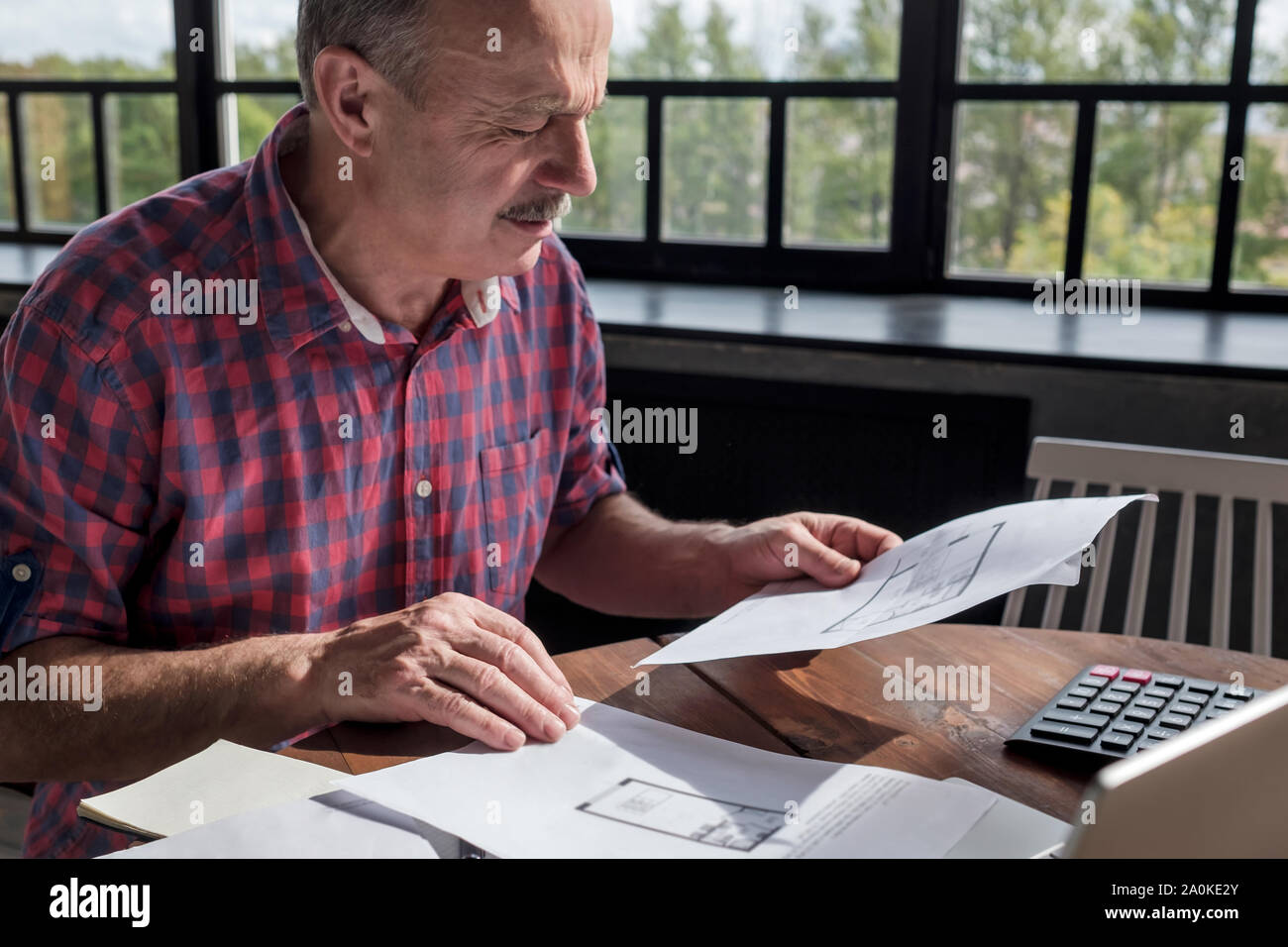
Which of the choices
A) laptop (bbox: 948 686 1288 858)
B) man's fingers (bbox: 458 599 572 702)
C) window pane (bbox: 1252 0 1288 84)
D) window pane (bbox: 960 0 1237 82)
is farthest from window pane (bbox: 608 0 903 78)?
laptop (bbox: 948 686 1288 858)

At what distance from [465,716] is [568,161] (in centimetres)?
58

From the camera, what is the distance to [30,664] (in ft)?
3.24

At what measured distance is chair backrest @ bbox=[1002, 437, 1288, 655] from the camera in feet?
4.81

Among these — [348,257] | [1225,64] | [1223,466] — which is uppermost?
[1225,64]

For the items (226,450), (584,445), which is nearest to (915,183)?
(584,445)

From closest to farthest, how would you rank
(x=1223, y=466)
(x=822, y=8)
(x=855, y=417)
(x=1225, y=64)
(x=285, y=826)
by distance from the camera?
(x=285, y=826) → (x=1223, y=466) → (x=855, y=417) → (x=1225, y=64) → (x=822, y=8)

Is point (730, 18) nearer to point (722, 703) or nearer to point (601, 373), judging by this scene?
point (601, 373)

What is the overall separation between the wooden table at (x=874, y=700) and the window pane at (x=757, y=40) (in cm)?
167

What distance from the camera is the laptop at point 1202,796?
42 centimetres

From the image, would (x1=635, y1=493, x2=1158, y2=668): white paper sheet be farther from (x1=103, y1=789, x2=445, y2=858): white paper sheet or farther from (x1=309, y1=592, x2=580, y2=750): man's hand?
(x1=103, y1=789, x2=445, y2=858): white paper sheet

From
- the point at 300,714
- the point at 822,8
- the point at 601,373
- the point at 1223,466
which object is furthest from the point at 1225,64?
the point at 300,714

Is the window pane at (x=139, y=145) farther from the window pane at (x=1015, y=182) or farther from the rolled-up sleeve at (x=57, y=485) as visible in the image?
the rolled-up sleeve at (x=57, y=485)

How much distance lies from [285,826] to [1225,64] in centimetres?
231

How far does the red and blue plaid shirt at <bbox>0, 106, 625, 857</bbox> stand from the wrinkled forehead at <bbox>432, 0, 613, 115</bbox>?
0.23m
